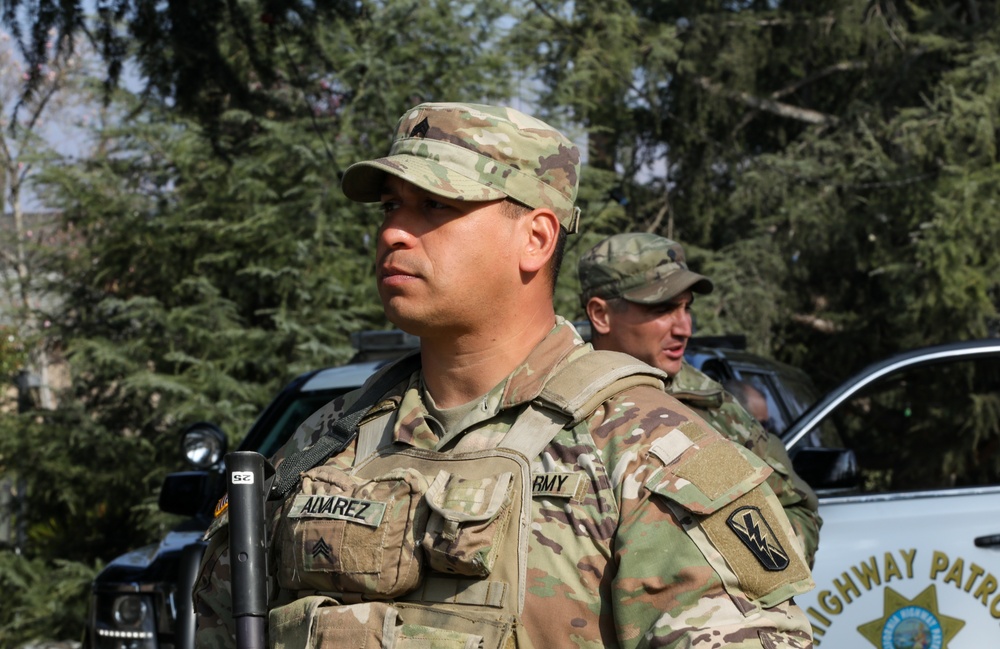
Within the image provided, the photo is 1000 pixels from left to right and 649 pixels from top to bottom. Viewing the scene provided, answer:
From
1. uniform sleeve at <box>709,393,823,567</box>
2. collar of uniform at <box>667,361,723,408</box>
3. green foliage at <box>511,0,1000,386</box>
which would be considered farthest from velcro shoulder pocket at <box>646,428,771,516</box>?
green foliage at <box>511,0,1000,386</box>

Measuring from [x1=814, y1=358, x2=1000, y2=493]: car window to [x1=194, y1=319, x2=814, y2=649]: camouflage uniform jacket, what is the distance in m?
7.04

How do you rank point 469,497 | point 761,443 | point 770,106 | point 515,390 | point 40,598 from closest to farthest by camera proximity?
point 469,497 < point 515,390 < point 761,443 < point 40,598 < point 770,106

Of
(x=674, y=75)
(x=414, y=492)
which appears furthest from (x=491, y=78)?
(x=414, y=492)

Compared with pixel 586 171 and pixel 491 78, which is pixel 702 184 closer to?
pixel 586 171

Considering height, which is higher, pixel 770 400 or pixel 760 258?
pixel 760 258

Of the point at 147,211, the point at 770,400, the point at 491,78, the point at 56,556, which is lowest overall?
the point at 56,556

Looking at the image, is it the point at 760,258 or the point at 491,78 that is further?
the point at 760,258

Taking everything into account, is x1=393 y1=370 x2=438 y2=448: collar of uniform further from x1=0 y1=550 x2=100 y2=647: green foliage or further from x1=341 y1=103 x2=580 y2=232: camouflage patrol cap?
x1=0 y1=550 x2=100 y2=647: green foliage

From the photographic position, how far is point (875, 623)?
12.3 ft

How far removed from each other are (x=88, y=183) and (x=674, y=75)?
5.78m

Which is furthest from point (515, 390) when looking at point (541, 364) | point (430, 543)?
point (430, 543)

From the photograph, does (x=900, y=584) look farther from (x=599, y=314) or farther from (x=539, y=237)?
(x=539, y=237)

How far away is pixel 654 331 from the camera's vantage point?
373cm

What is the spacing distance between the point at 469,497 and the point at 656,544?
282 millimetres
